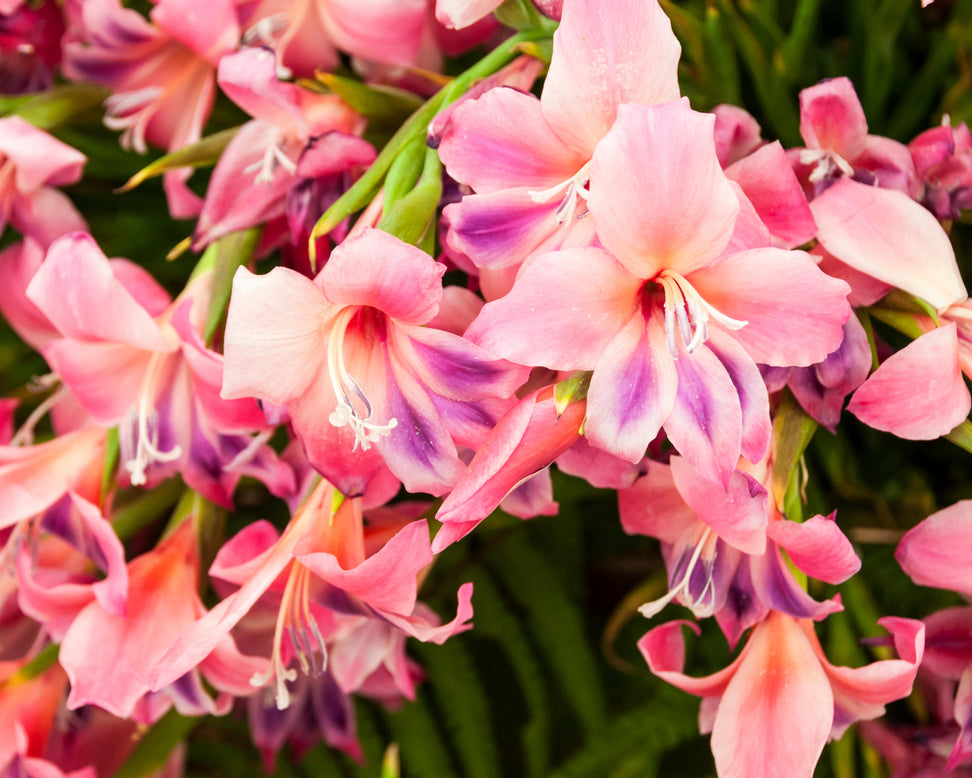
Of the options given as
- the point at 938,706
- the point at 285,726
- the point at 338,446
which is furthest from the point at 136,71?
the point at 938,706

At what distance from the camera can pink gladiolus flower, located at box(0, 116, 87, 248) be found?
394mm

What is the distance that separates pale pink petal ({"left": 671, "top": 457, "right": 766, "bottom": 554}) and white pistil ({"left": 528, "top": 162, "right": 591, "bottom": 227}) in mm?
81

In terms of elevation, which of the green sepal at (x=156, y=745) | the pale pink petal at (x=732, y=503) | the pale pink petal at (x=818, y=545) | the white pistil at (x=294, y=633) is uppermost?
the pale pink petal at (x=732, y=503)

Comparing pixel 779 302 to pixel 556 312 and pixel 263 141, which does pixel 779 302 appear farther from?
pixel 263 141

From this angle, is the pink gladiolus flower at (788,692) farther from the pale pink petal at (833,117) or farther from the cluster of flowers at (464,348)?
the pale pink petal at (833,117)

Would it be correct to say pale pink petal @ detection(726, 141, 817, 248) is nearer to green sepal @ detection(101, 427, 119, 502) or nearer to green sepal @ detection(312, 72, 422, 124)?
green sepal @ detection(312, 72, 422, 124)

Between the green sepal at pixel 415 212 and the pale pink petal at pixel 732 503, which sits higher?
the green sepal at pixel 415 212

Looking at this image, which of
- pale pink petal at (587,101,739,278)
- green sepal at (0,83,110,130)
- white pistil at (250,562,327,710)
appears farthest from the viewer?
green sepal at (0,83,110,130)

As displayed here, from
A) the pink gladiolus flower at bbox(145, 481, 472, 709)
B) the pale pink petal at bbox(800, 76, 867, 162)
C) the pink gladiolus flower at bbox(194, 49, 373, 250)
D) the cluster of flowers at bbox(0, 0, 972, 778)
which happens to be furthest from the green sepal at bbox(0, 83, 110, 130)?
the pale pink petal at bbox(800, 76, 867, 162)

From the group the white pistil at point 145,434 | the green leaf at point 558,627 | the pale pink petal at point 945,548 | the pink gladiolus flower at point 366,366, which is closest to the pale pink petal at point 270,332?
the pink gladiolus flower at point 366,366

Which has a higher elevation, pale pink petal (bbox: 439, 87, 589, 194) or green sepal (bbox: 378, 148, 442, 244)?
pale pink petal (bbox: 439, 87, 589, 194)

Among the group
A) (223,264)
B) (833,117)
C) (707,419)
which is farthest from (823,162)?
(223,264)

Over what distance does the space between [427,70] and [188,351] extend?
Answer: 0.18 m

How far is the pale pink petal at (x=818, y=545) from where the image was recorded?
0.90ft
